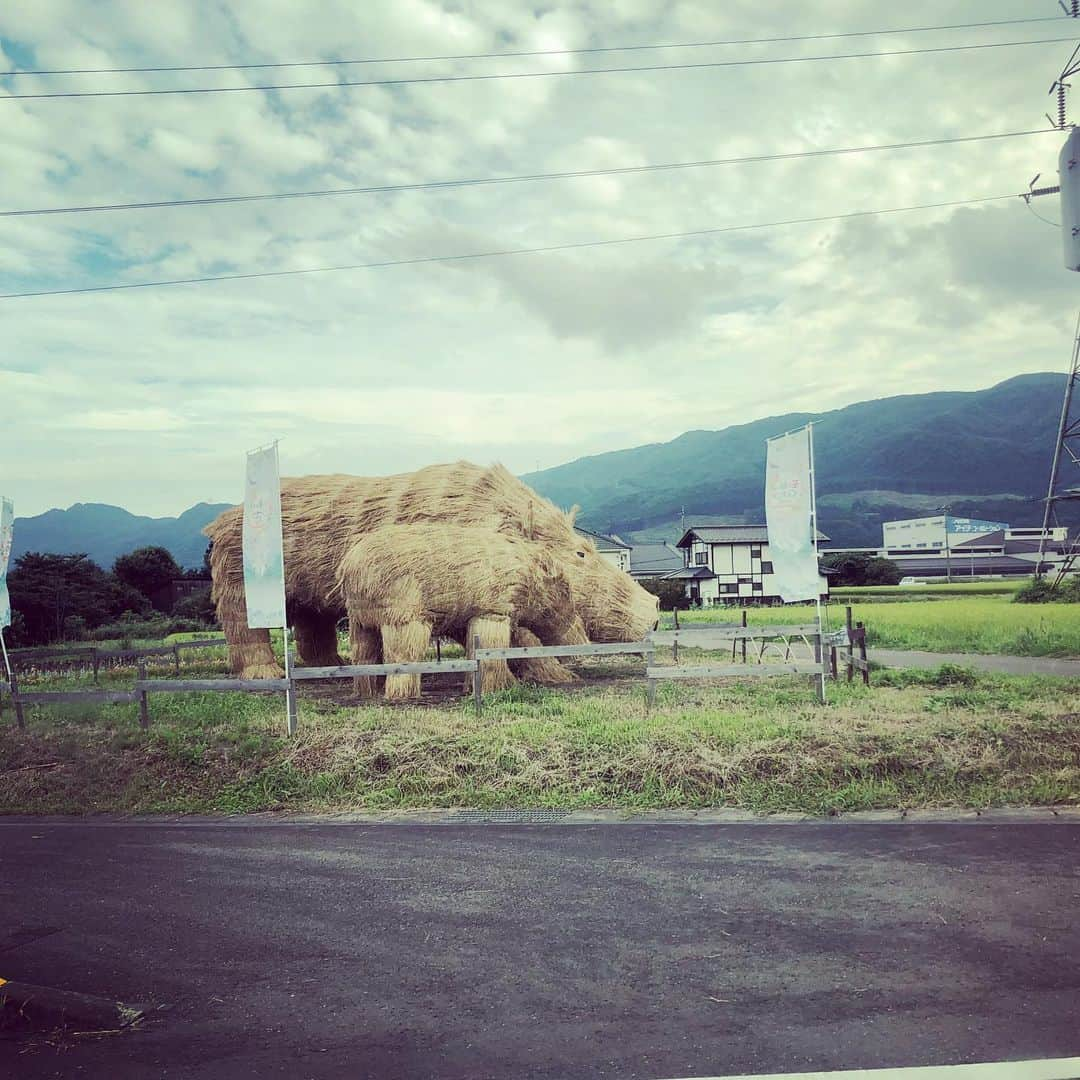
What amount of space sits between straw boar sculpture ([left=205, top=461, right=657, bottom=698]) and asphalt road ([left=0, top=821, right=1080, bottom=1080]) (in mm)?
5765

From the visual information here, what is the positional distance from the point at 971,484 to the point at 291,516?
529ft

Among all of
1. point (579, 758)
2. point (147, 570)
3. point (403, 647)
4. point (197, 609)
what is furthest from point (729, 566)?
point (579, 758)

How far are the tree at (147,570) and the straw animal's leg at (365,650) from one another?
40.6 metres

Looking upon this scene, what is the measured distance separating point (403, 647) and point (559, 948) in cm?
839

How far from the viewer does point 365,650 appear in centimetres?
1424

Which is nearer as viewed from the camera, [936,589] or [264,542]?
[264,542]

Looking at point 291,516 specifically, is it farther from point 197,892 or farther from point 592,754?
point 197,892

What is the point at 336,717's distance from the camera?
11.3 meters

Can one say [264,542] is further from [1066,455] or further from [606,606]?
[1066,455]

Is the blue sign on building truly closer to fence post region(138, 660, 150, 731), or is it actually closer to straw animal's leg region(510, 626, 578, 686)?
straw animal's leg region(510, 626, 578, 686)

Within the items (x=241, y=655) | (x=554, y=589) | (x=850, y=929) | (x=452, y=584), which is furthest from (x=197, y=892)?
(x=241, y=655)

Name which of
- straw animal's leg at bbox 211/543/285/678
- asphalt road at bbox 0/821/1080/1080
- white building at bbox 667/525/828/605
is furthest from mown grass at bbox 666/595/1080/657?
white building at bbox 667/525/828/605

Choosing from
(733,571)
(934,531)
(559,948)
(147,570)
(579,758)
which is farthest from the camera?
(733,571)

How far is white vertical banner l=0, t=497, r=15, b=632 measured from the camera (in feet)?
47.8
